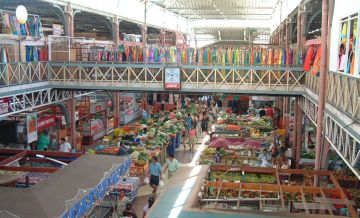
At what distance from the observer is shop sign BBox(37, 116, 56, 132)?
17.6 metres

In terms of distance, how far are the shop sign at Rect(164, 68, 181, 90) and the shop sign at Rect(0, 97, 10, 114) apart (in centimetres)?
617

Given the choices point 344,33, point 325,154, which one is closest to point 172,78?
point 325,154

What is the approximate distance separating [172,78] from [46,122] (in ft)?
18.7

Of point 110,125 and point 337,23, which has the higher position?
point 337,23

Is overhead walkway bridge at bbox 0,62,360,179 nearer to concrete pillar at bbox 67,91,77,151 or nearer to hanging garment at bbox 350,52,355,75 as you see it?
concrete pillar at bbox 67,91,77,151

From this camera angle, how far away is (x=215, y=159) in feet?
53.5

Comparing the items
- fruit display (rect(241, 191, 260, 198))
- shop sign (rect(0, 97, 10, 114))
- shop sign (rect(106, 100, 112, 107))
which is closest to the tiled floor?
fruit display (rect(241, 191, 260, 198))

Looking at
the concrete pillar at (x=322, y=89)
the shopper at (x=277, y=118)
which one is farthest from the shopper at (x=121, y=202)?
the shopper at (x=277, y=118)

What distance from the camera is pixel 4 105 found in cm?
1491

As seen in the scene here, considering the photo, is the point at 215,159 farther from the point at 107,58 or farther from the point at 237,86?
the point at 107,58

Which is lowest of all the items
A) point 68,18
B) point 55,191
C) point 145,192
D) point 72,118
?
point 145,192

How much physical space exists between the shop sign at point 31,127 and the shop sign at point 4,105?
1.15 m

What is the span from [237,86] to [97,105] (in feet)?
30.5

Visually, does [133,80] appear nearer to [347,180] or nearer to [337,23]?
[347,180]
